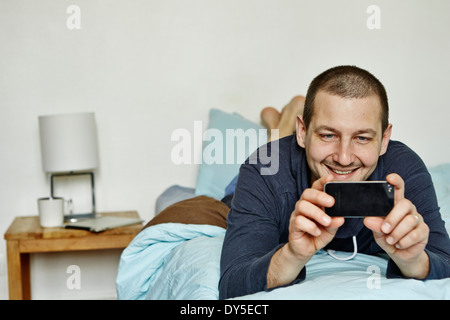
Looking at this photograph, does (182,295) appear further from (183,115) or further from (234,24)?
(234,24)

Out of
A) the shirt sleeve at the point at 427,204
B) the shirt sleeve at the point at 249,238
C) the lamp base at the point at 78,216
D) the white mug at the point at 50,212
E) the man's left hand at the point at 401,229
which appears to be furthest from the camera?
the lamp base at the point at 78,216

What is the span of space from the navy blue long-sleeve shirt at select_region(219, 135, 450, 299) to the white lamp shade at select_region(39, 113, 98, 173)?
1152mm

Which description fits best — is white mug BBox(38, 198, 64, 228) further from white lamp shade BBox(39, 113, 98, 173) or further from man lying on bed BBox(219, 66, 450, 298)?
man lying on bed BBox(219, 66, 450, 298)

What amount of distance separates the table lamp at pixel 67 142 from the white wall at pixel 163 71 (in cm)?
23

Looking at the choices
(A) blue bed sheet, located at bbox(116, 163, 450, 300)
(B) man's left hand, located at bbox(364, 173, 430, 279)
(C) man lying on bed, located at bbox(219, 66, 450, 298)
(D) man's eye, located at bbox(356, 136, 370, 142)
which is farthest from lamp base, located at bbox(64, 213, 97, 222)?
(B) man's left hand, located at bbox(364, 173, 430, 279)

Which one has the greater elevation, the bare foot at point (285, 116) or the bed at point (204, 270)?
the bare foot at point (285, 116)

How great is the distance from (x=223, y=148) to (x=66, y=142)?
26.0 inches

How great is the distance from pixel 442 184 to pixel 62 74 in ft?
5.46

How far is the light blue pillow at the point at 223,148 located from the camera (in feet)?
7.70

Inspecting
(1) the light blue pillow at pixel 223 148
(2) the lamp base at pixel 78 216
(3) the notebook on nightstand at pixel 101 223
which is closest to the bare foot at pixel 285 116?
(1) the light blue pillow at pixel 223 148

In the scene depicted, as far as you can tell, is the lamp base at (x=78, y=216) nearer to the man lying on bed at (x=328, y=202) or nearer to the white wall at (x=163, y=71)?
the white wall at (x=163, y=71)

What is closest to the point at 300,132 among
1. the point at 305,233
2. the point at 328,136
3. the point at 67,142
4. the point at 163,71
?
the point at 328,136

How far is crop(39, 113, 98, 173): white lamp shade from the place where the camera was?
2.22 m

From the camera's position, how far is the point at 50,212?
2.19 m
